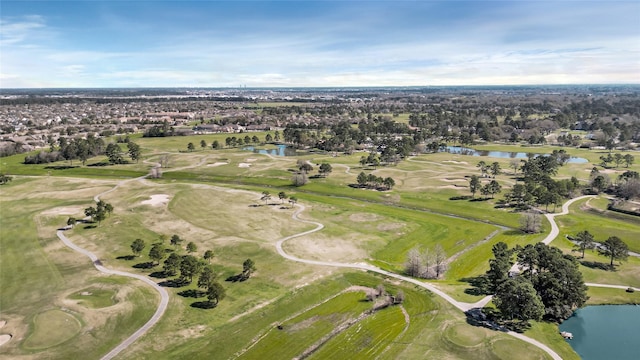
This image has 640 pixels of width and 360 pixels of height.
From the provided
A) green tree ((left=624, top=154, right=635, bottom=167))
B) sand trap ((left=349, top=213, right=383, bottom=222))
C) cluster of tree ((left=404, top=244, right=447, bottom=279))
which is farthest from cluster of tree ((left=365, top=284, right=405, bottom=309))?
green tree ((left=624, top=154, right=635, bottom=167))

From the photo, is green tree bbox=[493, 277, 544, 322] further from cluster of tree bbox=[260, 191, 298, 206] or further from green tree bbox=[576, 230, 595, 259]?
cluster of tree bbox=[260, 191, 298, 206]

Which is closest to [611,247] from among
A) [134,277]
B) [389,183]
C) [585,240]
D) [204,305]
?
[585,240]

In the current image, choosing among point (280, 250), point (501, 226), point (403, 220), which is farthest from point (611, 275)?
point (280, 250)

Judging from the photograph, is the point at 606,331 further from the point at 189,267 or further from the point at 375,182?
the point at 375,182

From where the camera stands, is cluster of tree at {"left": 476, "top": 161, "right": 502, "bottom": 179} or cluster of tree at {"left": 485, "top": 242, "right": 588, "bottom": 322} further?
cluster of tree at {"left": 476, "top": 161, "right": 502, "bottom": 179}

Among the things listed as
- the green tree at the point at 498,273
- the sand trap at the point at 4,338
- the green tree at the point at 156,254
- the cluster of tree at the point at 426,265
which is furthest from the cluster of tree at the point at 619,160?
the sand trap at the point at 4,338

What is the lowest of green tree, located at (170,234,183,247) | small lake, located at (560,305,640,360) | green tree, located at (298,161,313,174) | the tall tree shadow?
small lake, located at (560,305,640,360)
